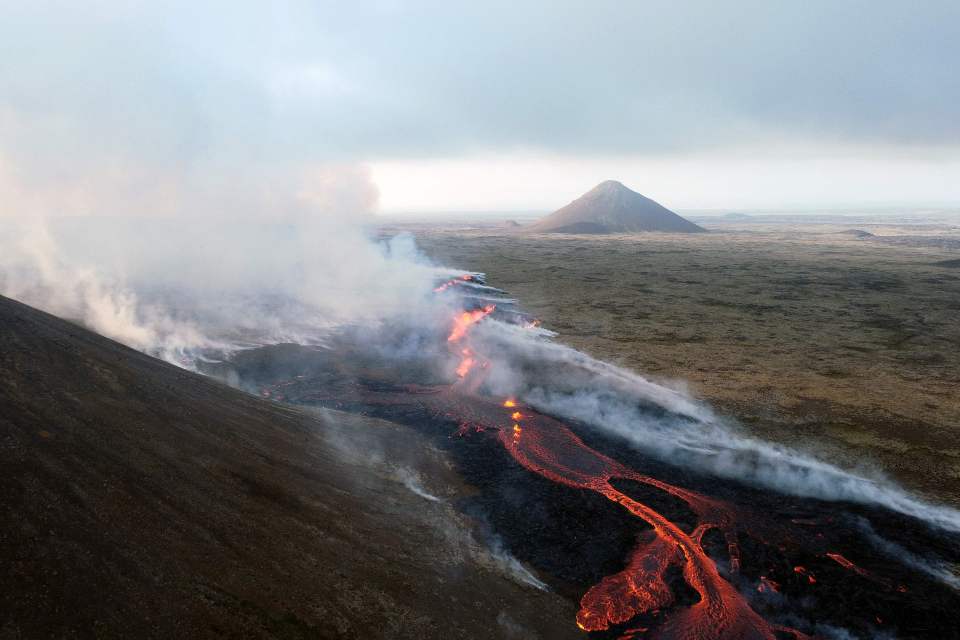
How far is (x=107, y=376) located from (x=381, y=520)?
8.67 meters

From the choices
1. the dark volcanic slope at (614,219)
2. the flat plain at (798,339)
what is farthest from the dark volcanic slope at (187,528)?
the dark volcanic slope at (614,219)

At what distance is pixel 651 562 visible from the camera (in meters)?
14.6

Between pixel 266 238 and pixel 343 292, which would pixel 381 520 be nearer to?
pixel 343 292

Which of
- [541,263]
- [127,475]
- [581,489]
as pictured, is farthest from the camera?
[541,263]

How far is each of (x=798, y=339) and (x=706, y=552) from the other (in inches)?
1192

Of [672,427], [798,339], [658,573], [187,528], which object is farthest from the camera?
[798,339]

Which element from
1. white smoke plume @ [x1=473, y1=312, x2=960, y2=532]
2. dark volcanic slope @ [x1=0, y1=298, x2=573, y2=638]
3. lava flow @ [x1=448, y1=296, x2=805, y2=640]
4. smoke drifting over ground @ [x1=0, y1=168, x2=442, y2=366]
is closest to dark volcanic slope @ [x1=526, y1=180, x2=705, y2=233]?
smoke drifting over ground @ [x1=0, y1=168, x2=442, y2=366]

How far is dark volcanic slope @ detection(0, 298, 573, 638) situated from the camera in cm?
900

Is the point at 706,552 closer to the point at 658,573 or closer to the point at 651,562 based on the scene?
the point at 651,562

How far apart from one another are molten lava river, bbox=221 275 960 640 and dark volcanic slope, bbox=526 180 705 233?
157836 millimetres

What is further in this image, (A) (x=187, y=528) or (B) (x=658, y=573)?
(B) (x=658, y=573)

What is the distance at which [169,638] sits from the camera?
8688 mm

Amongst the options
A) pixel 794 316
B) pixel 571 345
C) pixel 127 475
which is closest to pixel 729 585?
pixel 127 475

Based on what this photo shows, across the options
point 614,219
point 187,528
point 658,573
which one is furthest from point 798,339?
point 614,219
